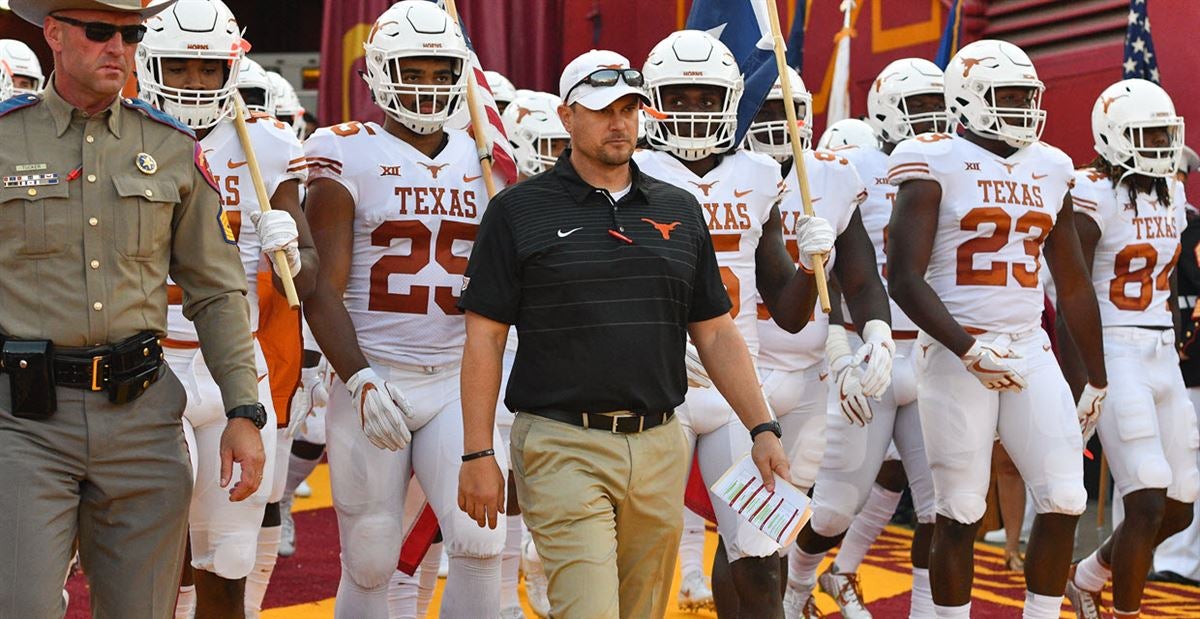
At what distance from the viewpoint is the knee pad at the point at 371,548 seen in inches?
193

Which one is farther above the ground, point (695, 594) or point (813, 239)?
point (813, 239)

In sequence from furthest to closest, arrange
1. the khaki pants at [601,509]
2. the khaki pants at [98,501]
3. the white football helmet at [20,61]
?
the white football helmet at [20,61] < the khaki pants at [601,509] < the khaki pants at [98,501]

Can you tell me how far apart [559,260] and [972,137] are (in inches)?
102

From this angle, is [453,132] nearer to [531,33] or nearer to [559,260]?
[559,260]

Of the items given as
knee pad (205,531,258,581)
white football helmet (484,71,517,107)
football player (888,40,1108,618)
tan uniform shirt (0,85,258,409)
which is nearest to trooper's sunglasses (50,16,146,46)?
tan uniform shirt (0,85,258,409)

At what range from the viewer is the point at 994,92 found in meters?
6.04

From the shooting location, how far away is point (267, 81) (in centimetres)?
709

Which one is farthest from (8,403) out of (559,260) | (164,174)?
(559,260)

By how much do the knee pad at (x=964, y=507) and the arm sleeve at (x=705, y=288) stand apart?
71.7 inches

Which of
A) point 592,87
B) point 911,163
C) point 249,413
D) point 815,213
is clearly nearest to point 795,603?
point 815,213

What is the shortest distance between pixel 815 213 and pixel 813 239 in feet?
2.94

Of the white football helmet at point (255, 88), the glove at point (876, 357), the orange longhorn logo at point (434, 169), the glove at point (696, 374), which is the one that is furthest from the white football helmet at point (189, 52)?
the glove at point (876, 357)

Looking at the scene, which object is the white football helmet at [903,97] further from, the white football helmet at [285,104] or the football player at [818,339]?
the white football helmet at [285,104]

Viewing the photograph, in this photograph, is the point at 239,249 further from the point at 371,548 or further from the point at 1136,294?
the point at 1136,294
